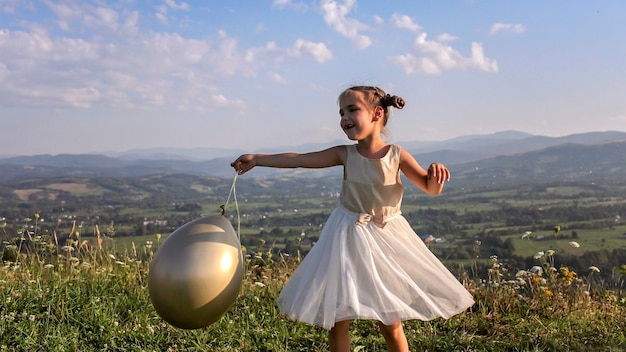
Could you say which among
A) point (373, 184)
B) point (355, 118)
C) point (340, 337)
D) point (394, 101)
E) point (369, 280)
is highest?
A: point (394, 101)

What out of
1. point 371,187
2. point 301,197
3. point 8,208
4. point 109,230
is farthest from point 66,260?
point 301,197

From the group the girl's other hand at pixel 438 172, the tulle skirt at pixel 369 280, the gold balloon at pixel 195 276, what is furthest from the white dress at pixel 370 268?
the gold balloon at pixel 195 276

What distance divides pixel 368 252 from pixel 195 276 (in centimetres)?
96

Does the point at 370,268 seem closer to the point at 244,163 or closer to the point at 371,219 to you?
the point at 371,219

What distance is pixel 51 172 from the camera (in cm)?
12556

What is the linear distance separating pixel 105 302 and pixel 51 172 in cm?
13829

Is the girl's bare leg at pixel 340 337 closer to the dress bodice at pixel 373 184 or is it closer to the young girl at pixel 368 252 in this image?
the young girl at pixel 368 252

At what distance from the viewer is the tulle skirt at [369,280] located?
2576 mm

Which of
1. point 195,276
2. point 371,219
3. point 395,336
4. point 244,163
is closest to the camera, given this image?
point 195,276

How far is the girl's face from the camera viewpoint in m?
2.96

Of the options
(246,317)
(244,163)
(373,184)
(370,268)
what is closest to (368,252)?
(370,268)

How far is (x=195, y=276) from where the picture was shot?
96.9 inches

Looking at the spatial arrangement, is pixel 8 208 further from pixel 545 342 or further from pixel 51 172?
pixel 51 172

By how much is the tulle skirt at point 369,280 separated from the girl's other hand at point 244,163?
61 cm
